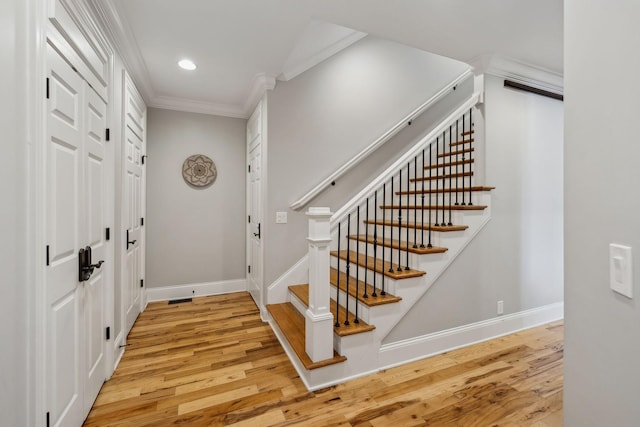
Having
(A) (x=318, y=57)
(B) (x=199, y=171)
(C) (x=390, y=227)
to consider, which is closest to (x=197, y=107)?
(B) (x=199, y=171)

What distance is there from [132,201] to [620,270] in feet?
11.0

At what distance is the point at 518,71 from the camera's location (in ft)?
8.83

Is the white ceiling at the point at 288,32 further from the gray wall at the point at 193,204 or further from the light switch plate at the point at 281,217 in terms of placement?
the light switch plate at the point at 281,217

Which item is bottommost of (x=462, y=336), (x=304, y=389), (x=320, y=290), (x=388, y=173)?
(x=304, y=389)

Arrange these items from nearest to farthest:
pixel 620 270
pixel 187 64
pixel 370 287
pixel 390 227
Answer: pixel 620 270 → pixel 370 287 → pixel 187 64 → pixel 390 227

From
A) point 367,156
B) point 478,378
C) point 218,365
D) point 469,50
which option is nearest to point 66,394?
point 218,365

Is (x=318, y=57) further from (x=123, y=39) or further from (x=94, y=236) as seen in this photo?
(x=94, y=236)

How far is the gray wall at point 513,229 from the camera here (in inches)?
93.8

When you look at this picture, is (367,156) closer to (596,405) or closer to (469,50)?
(469,50)

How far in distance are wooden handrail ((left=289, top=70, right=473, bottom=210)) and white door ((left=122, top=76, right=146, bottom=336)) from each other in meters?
1.55

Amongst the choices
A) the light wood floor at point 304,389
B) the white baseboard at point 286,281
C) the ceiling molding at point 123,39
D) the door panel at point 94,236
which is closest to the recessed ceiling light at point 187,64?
the ceiling molding at point 123,39

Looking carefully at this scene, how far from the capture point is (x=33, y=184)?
1097mm

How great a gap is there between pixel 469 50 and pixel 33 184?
126 inches

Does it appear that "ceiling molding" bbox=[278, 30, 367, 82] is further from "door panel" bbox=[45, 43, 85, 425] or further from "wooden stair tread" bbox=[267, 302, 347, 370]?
"wooden stair tread" bbox=[267, 302, 347, 370]
